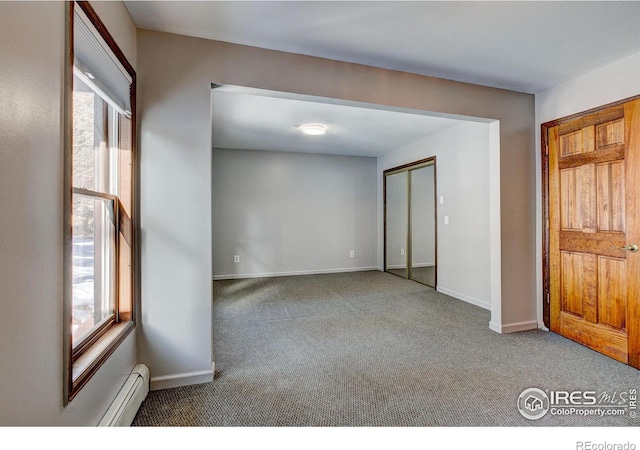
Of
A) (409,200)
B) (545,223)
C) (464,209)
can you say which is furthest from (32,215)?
(409,200)

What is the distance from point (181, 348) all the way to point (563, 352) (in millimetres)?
2992

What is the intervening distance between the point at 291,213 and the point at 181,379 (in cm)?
387

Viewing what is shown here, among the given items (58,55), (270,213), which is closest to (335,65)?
(58,55)

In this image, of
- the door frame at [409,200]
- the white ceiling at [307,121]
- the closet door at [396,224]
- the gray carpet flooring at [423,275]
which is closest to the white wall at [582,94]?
Result: the white ceiling at [307,121]

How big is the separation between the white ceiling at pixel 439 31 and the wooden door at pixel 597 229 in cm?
57

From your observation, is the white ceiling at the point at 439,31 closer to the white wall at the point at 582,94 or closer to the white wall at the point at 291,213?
the white wall at the point at 582,94

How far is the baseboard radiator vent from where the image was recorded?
56.5 inches

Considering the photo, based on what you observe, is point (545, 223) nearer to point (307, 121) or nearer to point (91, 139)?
point (307, 121)

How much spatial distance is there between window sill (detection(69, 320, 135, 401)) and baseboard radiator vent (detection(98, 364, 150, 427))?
0.82 ft

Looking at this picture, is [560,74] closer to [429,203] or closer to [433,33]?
[433,33]

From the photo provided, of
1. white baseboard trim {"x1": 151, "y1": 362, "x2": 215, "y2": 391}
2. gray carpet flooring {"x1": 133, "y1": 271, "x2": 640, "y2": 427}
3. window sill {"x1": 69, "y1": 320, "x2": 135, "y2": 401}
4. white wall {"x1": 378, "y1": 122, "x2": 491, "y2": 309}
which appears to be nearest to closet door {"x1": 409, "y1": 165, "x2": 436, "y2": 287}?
white wall {"x1": 378, "y1": 122, "x2": 491, "y2": 309}

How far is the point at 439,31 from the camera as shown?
1980 mm

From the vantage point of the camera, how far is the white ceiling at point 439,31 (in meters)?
1.75

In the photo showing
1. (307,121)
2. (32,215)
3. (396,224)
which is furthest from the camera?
(396,224)
